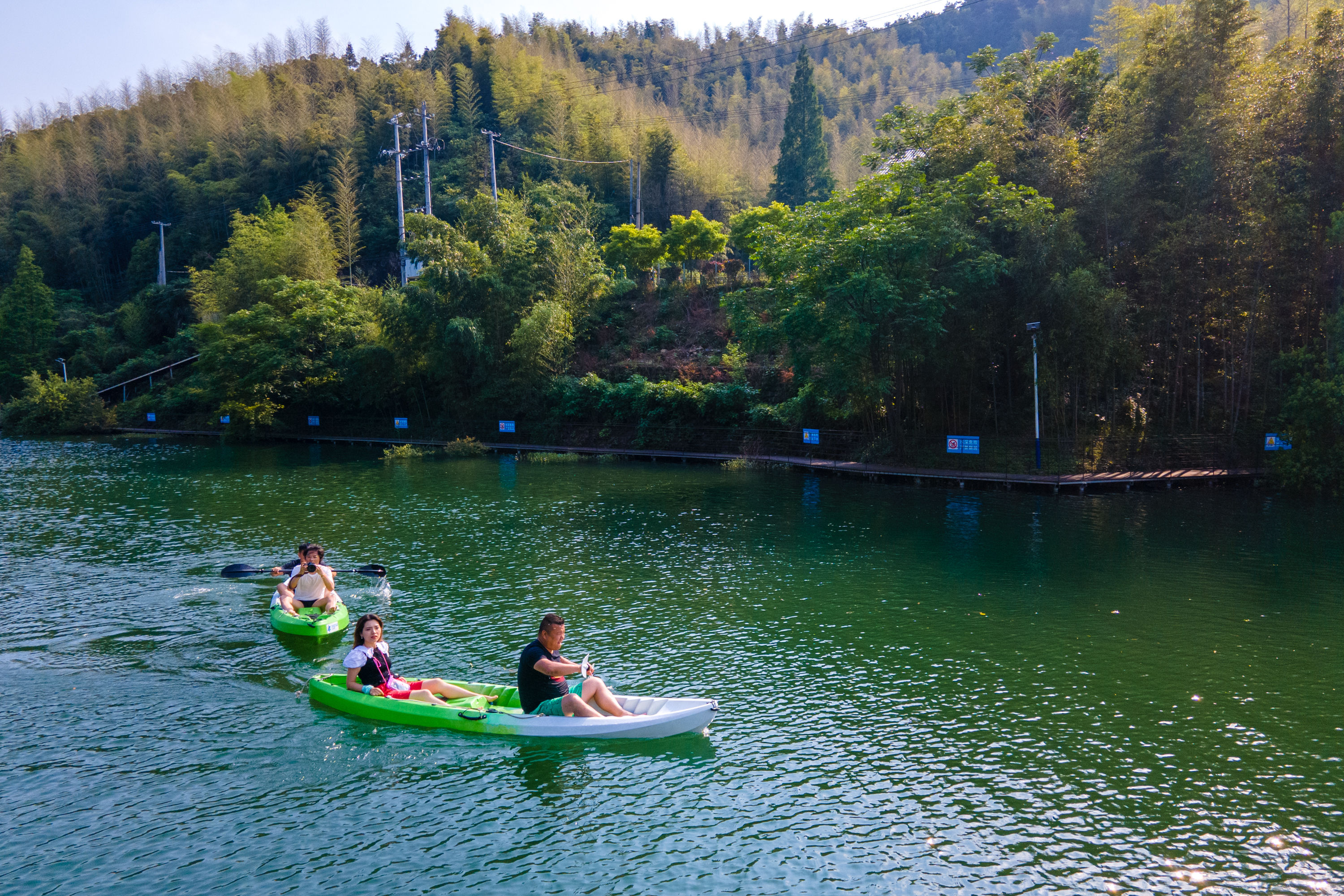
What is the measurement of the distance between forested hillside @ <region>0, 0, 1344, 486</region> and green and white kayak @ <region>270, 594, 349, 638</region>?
761 inches

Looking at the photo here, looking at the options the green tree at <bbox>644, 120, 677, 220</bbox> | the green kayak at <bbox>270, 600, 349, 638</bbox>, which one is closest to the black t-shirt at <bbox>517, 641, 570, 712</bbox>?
the green kayak at <bbox>270, 600, 349, 638</bbox>

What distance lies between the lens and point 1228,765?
899 cm

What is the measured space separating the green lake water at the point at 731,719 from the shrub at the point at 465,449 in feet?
63.0

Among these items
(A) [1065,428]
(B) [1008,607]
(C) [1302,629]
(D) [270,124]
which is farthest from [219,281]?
(C) [1302,629]

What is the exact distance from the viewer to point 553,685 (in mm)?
9867

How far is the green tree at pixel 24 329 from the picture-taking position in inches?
2584

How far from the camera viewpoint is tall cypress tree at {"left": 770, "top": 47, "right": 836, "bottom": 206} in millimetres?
64625

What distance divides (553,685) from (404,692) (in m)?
2.06

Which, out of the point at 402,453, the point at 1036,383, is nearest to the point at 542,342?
the point at 402,453

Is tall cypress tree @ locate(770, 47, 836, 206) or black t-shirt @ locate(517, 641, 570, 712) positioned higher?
tall cypress tree @ locate(770, 47, 836, 206)

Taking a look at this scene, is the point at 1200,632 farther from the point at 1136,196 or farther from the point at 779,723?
the point at 1136,196

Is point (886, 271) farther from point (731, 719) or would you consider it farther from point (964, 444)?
point (731, 719)

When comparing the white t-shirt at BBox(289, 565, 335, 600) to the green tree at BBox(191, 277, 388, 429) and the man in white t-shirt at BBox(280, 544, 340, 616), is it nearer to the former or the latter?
the man in white t-shirt at BBox(280, 544, 340, 616)

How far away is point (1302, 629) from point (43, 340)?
81.1 metres
